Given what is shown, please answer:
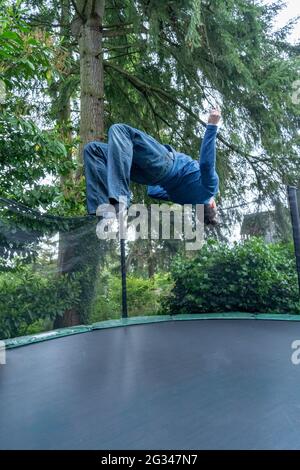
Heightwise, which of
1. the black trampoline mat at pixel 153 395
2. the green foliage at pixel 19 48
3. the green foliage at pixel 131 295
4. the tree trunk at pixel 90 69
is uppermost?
the tree trunk at pixel 90 69

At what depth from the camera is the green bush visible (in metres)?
3.15

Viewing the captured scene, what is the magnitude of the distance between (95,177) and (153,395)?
39.7 inches

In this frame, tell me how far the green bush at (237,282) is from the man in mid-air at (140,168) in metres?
1.32

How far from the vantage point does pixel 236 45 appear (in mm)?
3041

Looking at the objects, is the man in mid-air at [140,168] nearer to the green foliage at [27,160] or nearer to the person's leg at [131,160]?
the person's leg at [131,160]

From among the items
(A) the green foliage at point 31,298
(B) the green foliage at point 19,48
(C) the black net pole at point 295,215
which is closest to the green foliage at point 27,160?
(B) the green foliage at point 19,48

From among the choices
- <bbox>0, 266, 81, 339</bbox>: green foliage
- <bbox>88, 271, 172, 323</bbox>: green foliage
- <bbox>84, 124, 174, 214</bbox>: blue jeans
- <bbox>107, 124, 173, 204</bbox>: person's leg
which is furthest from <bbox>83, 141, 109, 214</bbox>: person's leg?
<bbox>88, 271, 172, 323</bbox>: green foliage

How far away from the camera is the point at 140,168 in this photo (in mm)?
1839

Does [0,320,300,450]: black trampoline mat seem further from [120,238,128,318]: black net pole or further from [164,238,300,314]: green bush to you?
[164,238,300,314]: green bush

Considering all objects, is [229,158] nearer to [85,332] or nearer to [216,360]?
[85,332]

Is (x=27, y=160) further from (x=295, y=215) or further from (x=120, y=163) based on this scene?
(x=295, y=215)

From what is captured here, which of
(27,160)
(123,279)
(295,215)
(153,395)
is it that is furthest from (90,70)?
(153,395)

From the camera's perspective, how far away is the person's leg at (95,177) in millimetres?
1693

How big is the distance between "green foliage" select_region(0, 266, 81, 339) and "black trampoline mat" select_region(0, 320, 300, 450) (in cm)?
15
